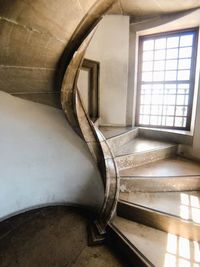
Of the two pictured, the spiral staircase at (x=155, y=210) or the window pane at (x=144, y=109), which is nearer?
the spiral staircase at (x=155, y=210)

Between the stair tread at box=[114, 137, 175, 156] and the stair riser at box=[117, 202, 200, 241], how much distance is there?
70cm

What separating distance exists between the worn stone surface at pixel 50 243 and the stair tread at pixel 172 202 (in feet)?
1.96

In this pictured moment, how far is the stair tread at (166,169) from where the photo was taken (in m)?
2.29

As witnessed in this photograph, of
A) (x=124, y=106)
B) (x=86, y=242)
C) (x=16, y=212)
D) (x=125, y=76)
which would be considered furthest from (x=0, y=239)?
(x=125, y=76)

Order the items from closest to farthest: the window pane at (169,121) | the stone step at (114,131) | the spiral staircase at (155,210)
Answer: the spiral staircase at (155,210), the stone step at (114,131), the window pane at (169,121)

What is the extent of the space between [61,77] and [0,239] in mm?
1956

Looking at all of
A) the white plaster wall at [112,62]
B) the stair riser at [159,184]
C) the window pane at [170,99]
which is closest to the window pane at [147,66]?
the white plaster wall at [112,62]

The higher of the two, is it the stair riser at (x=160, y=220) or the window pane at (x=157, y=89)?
the window pane at (x=157, y=89)

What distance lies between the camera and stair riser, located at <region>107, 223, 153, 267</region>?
161 centimetres

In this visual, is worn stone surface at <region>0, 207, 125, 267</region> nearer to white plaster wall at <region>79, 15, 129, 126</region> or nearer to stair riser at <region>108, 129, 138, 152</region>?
stair riser at <region>108, 129, 138, 152</region>

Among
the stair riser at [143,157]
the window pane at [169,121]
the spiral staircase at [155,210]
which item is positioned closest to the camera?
the spiral staircase at [155,210]

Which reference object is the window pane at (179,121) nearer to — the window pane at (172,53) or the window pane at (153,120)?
the window pane at (153,120)

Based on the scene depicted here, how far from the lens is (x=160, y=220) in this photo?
6.12 ft

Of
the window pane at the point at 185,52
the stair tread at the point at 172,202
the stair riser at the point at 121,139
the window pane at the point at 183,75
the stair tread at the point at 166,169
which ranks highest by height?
the window pane at the point at 185,52
